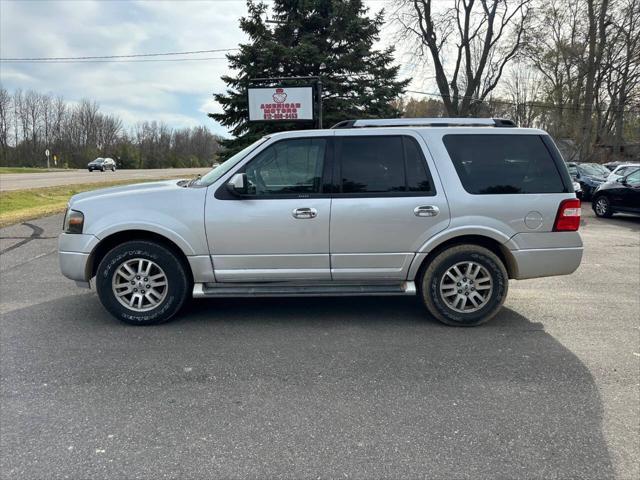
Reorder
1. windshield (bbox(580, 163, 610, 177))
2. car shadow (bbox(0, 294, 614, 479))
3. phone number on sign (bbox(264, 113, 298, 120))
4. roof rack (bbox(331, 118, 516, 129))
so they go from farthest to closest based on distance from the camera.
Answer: windshield (bbox(580, 163, 610, 177))
phone number on sign (bbox(264, 113, 298, 120))
roof rack (bbox(331, 118, 516, 129))
car shadow (bbox(0, 294, 614, 479))

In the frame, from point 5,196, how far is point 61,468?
1722 cm

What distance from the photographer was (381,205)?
4.37m

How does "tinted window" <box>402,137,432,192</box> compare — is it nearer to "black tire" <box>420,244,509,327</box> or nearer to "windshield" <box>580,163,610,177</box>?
"black tire" <box>420,244,509,327</box>

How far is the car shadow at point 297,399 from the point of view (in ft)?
8.04

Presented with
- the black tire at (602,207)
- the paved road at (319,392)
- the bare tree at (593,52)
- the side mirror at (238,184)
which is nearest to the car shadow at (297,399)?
the paved road at (319,392)

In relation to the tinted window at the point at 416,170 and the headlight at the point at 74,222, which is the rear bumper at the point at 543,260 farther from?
the headlight at the point at 74,222

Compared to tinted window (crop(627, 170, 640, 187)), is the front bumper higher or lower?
lower

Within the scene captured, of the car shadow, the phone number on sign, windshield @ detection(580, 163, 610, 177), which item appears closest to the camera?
the car shadow

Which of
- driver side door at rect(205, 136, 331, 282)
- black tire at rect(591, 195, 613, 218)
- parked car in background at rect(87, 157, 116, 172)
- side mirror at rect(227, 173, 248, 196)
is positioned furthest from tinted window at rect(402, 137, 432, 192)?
parked car in background at rect(87, 157, 116, 172)

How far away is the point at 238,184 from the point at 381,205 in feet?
4.60

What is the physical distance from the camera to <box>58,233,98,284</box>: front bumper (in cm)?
439

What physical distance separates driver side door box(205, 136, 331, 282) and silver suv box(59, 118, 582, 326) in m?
0.01

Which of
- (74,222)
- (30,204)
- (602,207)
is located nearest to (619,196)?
(602,207)

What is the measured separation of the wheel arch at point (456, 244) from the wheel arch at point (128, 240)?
7.51 feet
